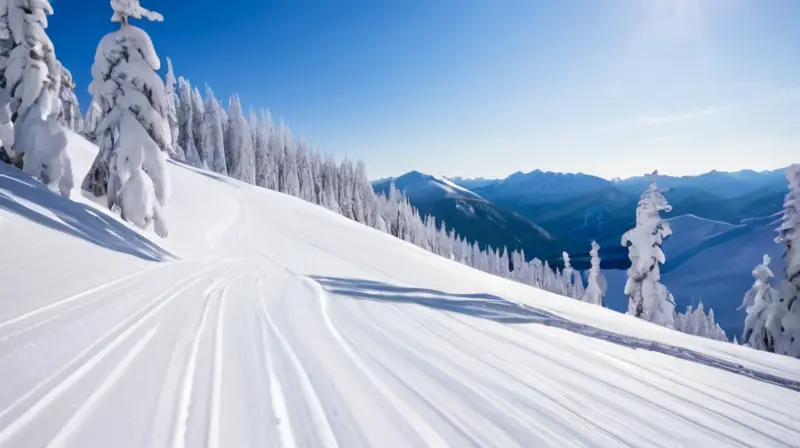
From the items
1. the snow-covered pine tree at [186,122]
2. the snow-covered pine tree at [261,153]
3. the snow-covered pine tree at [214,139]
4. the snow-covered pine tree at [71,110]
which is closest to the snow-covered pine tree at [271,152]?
the snow-covered pine tree at [261,153]

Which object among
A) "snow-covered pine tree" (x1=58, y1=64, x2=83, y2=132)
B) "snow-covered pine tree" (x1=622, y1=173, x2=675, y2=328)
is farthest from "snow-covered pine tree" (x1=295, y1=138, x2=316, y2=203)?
"snow-covered pine tree" (x1=622, y1=173, x2=675, y2=328)

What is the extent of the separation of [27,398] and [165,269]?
689cm

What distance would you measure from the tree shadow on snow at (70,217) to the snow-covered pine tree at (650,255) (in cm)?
2662

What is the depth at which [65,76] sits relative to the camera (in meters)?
17.3

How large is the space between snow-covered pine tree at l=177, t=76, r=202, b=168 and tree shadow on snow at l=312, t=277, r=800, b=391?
72.3 metres

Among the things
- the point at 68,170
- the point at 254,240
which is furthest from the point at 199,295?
the point at 254,240

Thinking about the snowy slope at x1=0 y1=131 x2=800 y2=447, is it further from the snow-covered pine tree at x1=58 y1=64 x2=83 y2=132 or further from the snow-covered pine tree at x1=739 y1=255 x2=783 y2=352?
the snow-covered pine tree at x1=58 y1=64 x2=83 y2=132

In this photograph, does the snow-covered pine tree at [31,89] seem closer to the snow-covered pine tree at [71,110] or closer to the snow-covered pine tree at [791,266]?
the snow-covered pine tree at [791,266]

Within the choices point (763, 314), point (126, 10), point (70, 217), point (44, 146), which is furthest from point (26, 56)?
point (763, 314)

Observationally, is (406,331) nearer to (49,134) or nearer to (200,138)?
(49,134)

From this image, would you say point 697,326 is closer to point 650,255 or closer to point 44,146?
point 650,255

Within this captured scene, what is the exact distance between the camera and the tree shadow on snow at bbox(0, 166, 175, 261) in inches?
367

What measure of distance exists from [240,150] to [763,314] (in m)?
82.4

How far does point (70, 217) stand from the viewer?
1052 cm
